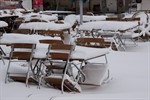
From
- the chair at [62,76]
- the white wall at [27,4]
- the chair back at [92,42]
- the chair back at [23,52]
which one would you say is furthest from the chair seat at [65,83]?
the white wall at [27,4]

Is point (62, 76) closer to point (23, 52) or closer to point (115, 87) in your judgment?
point (23, 52)

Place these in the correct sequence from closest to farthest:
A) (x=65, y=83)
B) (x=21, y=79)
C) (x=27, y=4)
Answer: (x=65, y=83)
(x=21, y=79)
(x=27, y=4)

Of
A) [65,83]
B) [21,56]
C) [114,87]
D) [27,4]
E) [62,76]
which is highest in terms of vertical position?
[27,4]

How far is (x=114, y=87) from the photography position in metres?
5.53

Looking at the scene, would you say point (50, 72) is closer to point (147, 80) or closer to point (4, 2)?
point (147, 80)

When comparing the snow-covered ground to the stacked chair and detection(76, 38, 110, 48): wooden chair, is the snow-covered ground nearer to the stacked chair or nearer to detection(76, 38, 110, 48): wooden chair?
the stacked chair

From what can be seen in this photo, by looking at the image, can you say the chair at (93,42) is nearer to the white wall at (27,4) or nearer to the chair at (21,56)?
the chair at (21,56)

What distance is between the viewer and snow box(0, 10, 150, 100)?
13.7 ft

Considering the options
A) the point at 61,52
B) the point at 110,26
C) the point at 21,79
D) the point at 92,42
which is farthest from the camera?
the point at 110,26

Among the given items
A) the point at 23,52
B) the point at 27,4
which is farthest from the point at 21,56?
the point at 27,4

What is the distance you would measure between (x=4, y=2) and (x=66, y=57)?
1552cm

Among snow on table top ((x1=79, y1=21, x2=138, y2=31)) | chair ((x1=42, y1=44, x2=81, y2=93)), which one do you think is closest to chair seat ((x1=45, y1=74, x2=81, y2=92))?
chair ((x1=42, y1=44, x2=81, y2=93))

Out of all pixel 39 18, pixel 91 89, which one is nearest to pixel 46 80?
pixel 91 89

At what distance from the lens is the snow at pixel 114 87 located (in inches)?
165
